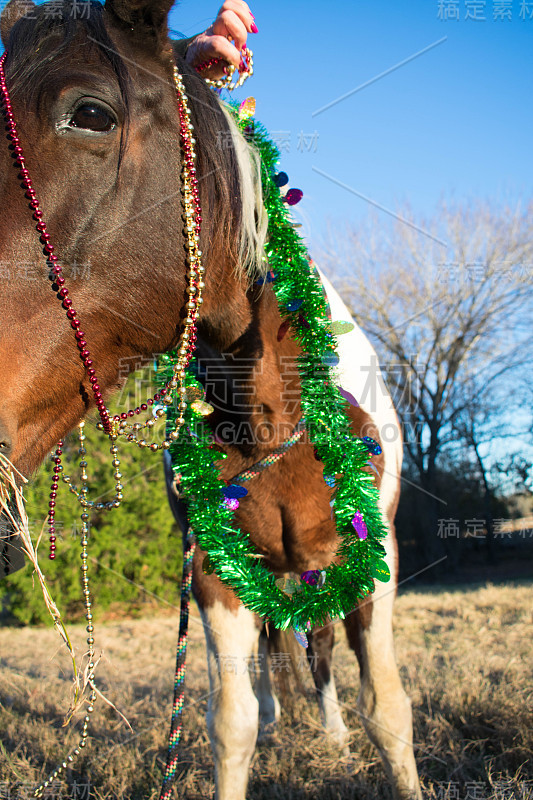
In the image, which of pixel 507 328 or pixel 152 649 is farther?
pixel 507 328

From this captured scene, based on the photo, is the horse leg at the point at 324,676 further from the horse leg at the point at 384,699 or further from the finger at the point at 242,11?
the finger at the point at 242,11

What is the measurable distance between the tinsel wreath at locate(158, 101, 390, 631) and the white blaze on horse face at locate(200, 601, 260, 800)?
32 cm

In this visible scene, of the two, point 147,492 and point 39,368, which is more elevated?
point 147,492

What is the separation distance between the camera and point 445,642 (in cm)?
503

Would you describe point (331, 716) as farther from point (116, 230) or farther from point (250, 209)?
point (116, 230)

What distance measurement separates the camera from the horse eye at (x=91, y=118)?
4.16 feet

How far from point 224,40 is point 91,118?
860 millimetres

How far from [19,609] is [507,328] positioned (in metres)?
10.3

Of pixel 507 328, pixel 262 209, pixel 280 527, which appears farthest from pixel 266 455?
pixel 507 328

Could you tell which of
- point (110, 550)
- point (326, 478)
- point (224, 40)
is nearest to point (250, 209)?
point (224, 40)

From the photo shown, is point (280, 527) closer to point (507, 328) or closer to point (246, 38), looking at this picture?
point (246, 38)

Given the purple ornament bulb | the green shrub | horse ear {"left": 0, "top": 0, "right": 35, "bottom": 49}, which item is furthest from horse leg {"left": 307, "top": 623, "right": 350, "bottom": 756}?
the green shrub

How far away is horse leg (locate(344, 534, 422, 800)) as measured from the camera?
2209mm

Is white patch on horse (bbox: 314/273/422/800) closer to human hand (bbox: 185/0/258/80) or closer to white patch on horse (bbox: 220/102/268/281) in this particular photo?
white patch on horse (bbox: 220/102/268/281)
